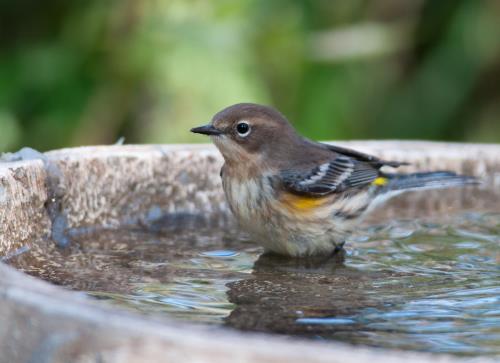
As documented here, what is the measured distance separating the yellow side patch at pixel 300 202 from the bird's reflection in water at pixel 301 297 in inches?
12.3

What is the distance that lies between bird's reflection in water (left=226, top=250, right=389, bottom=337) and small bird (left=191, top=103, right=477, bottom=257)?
21 cm

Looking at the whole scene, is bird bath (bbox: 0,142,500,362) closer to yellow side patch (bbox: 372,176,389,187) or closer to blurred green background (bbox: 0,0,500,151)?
yellow side patch (bbox: 372,176,389,187)

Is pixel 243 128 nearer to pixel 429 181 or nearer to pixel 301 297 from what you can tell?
pixel 429 181

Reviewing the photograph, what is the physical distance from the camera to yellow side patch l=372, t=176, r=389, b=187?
443 cm

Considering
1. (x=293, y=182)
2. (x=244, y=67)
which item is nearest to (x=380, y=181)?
(x=293, y=182)

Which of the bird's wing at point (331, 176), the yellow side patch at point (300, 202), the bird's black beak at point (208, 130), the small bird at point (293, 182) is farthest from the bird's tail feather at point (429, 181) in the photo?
the bird's black beak at point (208, 130)

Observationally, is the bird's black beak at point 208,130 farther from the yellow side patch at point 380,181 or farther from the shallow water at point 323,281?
the yellow side patch at point 380,181

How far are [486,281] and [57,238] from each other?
1667 mm

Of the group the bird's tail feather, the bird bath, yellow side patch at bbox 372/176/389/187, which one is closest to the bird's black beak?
the bird bath

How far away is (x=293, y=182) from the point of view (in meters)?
4.05

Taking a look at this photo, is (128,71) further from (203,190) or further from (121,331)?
(121,331)

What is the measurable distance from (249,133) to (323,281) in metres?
1.08

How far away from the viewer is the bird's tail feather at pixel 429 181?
171 inches

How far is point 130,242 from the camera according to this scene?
12.4ft
